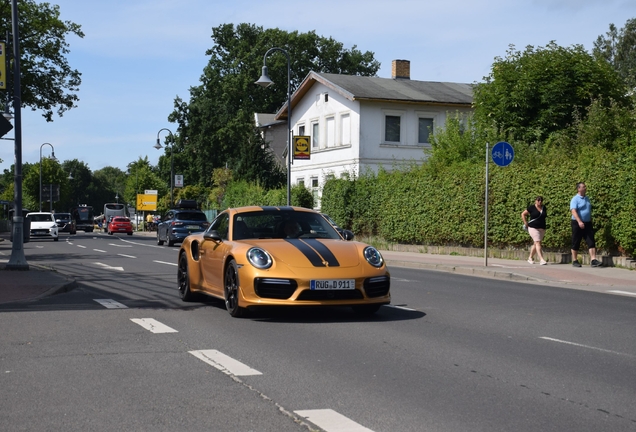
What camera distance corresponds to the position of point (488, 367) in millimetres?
7523

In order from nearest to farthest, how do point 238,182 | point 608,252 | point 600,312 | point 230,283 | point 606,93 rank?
point 230,283
point 600,312
point 608,252
point 606,93
point 238,182

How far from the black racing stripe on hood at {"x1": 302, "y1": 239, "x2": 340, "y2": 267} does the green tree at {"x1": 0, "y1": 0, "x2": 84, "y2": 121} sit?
42.0 meters

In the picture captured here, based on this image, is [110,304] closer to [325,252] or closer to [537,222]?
[325,252]

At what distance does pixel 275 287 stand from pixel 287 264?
0.98ft

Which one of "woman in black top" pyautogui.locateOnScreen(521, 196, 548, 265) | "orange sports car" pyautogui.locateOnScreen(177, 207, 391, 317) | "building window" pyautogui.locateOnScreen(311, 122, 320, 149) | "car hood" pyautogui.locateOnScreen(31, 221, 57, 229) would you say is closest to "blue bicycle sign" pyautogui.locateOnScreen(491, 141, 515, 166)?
"woman in black top" pyautogui.locateOnScreen(521, 196, 548, 265)

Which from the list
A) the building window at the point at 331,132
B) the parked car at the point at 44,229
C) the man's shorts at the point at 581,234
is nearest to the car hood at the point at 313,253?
the man's shorts at the point at 581,234

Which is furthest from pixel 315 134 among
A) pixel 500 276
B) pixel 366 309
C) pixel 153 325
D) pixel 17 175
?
pixel 153 325

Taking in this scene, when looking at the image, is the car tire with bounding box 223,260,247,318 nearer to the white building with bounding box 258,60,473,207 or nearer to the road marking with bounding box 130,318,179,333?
the road marking with bounding box 130,318,179,333

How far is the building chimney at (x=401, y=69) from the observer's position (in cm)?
5628

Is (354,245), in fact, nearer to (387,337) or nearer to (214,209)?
(387,337)

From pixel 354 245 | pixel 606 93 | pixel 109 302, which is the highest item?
pixel 606 93

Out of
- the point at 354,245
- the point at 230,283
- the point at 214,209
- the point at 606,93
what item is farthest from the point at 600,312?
the point at 214,209

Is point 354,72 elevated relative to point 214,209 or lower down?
elevated

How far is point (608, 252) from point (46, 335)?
15.1 meters
